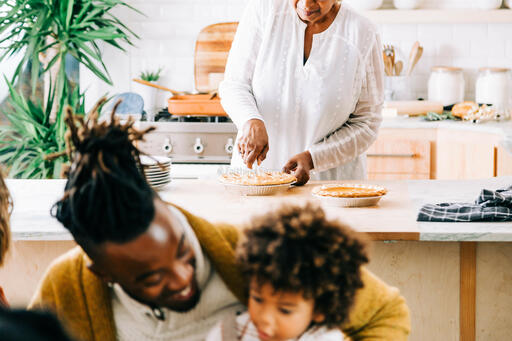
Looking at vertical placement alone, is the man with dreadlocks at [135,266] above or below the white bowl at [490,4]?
below

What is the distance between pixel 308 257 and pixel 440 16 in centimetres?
390

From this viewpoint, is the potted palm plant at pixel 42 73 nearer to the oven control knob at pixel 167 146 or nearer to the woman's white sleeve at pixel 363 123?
the oven control knob at pixel 167 146

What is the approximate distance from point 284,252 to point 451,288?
1.17m

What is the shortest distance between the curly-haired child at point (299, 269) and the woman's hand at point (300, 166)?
1324mm

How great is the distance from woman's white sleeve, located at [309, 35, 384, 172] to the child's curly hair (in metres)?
1.44

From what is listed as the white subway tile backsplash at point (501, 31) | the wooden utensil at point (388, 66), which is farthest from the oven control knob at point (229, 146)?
the white subway tile backsplash at point (501, 31)

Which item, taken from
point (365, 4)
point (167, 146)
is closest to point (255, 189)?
point (167, 146)

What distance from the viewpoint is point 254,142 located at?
224 centimetres

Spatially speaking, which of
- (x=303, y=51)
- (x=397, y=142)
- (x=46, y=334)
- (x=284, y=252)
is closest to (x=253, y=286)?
(x=284, y=252)

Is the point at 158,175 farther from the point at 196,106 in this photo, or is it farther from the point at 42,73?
the point at 42,73

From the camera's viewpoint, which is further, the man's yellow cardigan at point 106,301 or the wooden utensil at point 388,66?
the wooden utensil at point 388,66

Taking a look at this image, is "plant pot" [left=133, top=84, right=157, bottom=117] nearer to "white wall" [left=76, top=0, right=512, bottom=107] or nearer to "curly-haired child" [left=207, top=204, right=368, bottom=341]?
"white wall" [left=76, top=0, right=512, bottom=107]

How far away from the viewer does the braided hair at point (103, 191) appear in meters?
0.95

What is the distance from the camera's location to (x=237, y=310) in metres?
1.15
